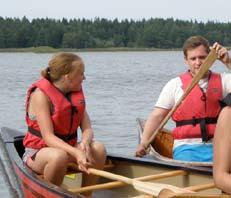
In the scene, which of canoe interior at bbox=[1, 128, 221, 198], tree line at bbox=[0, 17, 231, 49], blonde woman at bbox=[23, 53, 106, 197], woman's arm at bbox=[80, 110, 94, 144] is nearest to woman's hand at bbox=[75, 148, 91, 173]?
blonde woman at bbox=[23, 53, 106, 197]

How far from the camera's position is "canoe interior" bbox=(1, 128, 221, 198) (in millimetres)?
4799

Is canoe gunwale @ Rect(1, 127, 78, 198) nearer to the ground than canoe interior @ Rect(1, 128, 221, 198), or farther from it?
farther from it

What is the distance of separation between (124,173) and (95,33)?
60471mm

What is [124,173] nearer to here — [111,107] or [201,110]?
[201,110]

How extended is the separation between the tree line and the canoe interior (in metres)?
51.9

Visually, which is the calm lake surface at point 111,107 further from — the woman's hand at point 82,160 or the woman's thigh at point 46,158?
the woman's hand at point 82,160

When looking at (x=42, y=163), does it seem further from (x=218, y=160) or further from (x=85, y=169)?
(x=218, y=160)

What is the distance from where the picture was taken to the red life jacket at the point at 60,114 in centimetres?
500

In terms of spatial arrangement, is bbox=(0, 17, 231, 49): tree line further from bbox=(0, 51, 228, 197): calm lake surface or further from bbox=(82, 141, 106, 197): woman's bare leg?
bbox=(82, 141, 106, 197): woman's bare leg

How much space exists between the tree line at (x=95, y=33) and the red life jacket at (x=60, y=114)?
52223 mm

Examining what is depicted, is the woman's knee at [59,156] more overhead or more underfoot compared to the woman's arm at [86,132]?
more underfoot

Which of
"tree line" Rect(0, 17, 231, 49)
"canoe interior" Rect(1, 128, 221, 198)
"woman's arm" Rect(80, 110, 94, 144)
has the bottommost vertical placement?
"tree line" Rect(0, 17, 231, 49)

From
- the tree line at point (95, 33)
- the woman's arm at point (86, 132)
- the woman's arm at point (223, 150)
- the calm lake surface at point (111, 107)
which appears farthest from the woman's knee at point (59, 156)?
the tree line at point (95, 33)

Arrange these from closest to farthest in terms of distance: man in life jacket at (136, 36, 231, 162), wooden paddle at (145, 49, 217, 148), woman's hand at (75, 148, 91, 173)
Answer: woman's hand at (75, 148, 91, 173) → wooden paddle at (145, 49, 217, 148) → man in life jacket at (136, 36, 231, 162)
